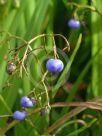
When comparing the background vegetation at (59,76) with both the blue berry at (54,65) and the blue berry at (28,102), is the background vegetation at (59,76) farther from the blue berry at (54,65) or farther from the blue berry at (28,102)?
the blue berry at (54,65)

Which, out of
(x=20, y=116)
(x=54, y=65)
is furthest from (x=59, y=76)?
(x=54, y=65)

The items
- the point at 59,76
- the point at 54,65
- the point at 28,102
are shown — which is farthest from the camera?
the point at 59,76

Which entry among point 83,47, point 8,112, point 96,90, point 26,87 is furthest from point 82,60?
point 8,112

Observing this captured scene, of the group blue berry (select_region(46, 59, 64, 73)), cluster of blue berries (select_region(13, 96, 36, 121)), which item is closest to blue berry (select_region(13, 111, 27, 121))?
cluster of blue berries (select_region(13, 96, 36, 121))

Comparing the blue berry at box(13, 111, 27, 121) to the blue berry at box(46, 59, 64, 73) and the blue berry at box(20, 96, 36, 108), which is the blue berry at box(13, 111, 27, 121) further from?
the blue berry at box(46, 59, 64, 73)

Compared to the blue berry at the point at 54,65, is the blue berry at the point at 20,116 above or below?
below

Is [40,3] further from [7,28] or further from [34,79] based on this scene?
[34,79]

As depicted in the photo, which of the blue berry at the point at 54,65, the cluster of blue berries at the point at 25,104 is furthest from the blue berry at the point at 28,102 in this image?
the blue berry at the point at 54,65

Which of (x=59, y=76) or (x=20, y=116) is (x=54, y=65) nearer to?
(x=20, y=116)
